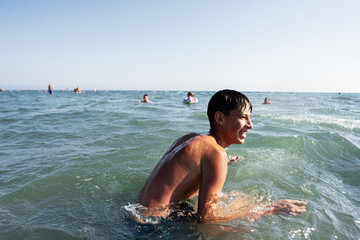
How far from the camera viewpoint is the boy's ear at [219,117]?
7.14 ft

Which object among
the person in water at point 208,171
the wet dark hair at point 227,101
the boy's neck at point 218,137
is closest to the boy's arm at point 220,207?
the person in water at point 208,171

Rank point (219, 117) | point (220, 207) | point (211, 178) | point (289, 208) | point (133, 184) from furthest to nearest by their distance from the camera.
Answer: point (133, 184), point (289, 208), point (219, 117), point (220, 207), point (211, 178)

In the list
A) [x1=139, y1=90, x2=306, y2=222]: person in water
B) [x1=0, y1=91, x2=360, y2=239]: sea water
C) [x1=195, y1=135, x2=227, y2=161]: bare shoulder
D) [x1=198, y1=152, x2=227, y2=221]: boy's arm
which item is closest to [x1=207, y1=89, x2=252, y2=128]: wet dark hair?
[x1=139, y1=90, x2=306, y2=222]: person in water

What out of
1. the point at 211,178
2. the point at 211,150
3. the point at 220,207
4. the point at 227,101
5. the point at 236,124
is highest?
the point at 227,101

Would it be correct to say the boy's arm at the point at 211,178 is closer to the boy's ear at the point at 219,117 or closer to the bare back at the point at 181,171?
the bare back at the point at 181,171

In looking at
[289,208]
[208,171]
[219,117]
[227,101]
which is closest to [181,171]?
[208,171]

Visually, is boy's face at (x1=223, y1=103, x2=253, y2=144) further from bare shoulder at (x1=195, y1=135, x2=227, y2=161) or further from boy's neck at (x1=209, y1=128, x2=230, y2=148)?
bare shoulder at (x1=195, y1=135, x2=227, y2=161)

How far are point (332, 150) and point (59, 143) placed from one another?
682 cm

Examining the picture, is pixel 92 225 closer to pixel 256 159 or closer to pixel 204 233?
pixel 204 233

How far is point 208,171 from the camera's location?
6.34ft

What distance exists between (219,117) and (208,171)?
56 centimetres

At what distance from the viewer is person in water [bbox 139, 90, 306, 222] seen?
194 centimetres

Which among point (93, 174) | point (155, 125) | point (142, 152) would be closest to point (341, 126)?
point (155, 125)

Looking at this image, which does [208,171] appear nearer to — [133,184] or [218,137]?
[218,137]
